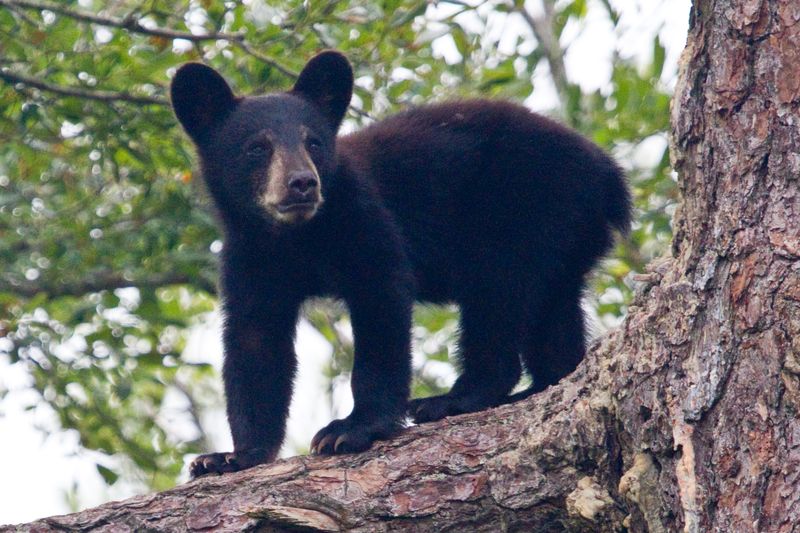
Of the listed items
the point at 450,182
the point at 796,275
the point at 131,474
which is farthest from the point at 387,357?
the point at 131,474

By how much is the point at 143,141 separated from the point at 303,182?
1.98 m

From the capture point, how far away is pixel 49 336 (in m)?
8.54

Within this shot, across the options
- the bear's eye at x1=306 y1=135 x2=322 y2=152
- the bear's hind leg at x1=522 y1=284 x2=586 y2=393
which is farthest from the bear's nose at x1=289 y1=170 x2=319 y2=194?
the bear's hind leg at x1=522 y1=284 x2=586 y2=393

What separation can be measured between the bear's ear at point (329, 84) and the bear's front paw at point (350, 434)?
8.05ft

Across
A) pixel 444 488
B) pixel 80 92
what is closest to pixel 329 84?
pixel 80 92

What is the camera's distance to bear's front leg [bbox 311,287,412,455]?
20.0ft

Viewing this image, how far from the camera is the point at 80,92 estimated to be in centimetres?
746

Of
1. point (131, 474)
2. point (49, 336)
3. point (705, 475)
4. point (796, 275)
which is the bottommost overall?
point (131, 474)

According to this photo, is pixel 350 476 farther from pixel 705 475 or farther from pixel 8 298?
pixel 8 298

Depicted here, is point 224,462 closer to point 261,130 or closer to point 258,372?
point 258,372

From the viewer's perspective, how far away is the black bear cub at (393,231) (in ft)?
21.7

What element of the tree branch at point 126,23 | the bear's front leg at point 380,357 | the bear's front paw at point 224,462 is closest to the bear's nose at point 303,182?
the bear's front leg at point 380,357

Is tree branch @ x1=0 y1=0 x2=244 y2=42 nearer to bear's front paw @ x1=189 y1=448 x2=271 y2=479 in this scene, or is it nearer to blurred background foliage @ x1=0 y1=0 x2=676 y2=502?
blurred background foliage @ x1=0 y1=0 x2=676 y2=502

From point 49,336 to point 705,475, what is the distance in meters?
6.10
